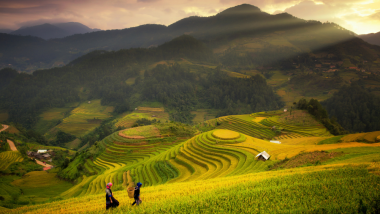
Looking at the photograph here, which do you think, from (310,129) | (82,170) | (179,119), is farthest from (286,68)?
(82,170)

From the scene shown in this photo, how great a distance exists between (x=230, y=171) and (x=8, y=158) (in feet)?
138

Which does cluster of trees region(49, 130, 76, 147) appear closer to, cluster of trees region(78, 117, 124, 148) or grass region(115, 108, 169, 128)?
cluster of trees region(78, 117, 124, 148)

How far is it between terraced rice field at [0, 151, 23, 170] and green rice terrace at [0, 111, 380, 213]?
29.9 ft

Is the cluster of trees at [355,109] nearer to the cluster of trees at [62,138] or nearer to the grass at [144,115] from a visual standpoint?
the grass at [144,115]

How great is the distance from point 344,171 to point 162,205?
7849 millimetres

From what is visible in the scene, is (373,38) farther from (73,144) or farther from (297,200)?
(73,144)

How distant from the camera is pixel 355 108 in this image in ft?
224

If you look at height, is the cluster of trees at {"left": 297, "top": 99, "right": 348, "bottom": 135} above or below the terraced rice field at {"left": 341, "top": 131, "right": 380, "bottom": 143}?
below

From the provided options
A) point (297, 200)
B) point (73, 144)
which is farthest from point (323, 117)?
point (73, 144)

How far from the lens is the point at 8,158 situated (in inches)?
1346

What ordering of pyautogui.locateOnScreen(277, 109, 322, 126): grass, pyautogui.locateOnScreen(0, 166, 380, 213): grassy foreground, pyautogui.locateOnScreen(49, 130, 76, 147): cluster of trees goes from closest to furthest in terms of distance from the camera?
pyautogui.locateOnScreen(0, 166, 380, 213): grassy foreground
pyautogui.locateOnScreen(277, 109, 322, 126): grass
pyautogui.locateOnScreen(49, 130, 76, 147): cluster of trees

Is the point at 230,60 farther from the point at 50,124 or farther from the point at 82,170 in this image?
the point at 82,170

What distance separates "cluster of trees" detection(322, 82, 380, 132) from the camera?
2368 inches

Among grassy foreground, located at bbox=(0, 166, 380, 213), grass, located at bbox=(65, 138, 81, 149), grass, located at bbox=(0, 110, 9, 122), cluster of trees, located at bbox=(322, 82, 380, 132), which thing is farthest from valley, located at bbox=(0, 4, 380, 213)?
grass, located at bbox=(0, 110, 9, 122)
